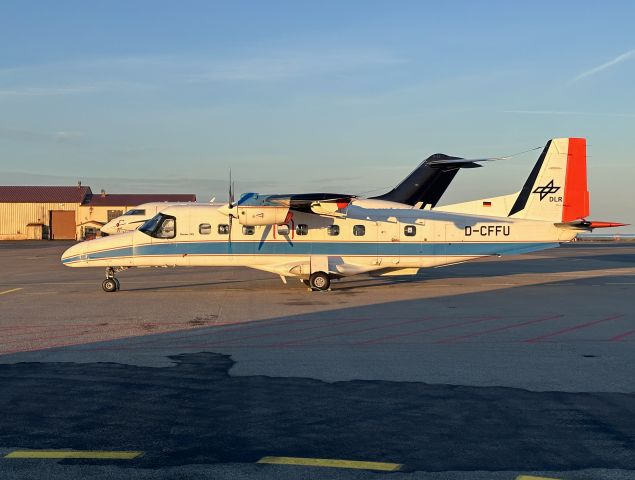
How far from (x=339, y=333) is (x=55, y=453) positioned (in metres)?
8.27

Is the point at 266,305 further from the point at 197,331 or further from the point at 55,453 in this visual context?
the point at 55,453

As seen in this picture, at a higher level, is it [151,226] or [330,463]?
[151,226]

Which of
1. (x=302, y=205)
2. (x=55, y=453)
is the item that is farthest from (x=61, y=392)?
(x=302, y=205)

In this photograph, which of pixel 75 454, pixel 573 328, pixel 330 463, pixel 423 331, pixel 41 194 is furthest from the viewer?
pixel 41 194

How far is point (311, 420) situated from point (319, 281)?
15531mm

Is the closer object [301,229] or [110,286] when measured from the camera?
[110,286]

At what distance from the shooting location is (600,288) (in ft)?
79.7

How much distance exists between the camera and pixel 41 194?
91188 millimetres

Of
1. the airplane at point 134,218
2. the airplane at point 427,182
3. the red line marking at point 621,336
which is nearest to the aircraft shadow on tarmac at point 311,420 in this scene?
the red line marking at point 621,336

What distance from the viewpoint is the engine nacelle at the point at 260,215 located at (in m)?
22.9

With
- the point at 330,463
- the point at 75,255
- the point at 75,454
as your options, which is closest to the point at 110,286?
the point at 75,255

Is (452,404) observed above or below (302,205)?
below

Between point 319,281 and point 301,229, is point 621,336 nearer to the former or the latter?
point 319,281

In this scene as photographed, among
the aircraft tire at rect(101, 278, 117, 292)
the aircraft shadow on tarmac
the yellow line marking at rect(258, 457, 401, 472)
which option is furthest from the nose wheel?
the yellow line marking at rect(258, 457, 401, 472)
